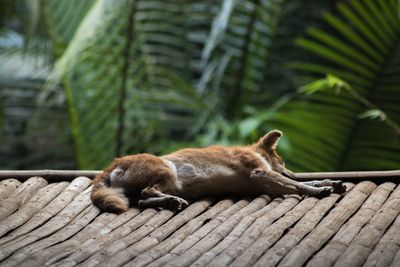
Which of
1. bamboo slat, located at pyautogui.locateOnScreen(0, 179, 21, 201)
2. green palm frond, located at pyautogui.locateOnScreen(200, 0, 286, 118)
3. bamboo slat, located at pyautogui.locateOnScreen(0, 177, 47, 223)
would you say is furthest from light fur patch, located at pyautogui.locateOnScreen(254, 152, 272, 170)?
green palm frond, located at pyautogui.locateOnScreen(200, 0, 286, 118)

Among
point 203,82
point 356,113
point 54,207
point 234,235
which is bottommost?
point 203,82

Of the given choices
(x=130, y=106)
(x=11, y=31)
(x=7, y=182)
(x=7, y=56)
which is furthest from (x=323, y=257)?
(x=11, y=31)

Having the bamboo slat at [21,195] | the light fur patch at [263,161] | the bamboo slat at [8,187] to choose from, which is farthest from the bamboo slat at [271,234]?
the bamboo slat at [8,187]

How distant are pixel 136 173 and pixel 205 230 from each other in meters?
0.58

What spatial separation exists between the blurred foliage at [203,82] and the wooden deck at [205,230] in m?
2.16

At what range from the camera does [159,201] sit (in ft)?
12.8

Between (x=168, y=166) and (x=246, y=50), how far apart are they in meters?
4.02

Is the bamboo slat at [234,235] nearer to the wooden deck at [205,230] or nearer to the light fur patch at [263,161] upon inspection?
the wooden deck at [205,230]

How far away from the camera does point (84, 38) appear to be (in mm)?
6094

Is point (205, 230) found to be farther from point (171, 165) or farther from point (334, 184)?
point (334, 184)

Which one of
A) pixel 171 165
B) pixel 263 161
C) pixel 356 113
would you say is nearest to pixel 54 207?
pixel 171 165

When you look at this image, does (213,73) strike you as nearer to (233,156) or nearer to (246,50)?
(246,50)

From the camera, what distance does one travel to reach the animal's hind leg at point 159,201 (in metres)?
3.89

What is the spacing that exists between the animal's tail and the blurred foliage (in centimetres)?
230
